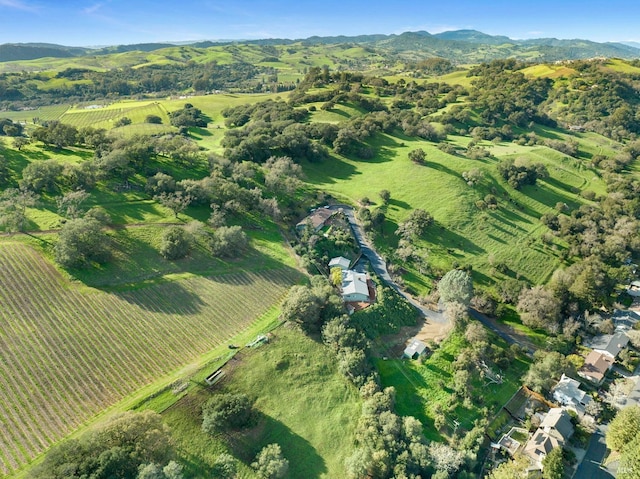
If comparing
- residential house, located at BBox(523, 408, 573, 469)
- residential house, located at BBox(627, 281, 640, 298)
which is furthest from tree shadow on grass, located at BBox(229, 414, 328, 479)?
residential house, located at BBox(627, 281, 640, 298)

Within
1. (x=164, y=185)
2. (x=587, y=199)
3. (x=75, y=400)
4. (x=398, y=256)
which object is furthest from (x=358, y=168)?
(x=75, y=400)

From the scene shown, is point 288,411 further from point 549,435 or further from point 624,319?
point 624,319

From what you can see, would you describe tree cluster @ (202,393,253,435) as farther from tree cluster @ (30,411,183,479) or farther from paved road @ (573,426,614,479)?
paved road @ (573,426,614,479)

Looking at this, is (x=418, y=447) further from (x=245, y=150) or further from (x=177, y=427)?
(x=245, y=150)

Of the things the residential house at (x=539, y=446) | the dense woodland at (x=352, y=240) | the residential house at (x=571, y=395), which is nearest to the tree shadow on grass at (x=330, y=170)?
the dense woodland at (x=352, y=240)

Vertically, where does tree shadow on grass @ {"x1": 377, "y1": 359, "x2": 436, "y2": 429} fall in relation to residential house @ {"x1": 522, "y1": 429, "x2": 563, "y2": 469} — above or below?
above
